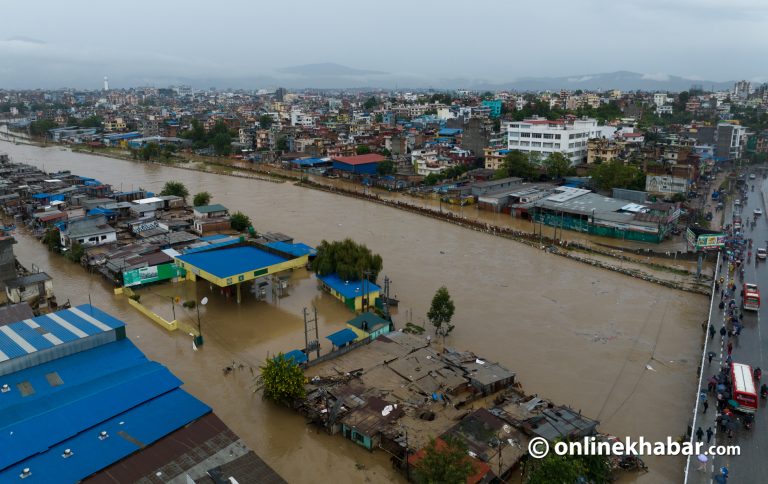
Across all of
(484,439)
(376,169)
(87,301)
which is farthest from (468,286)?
(376,169)

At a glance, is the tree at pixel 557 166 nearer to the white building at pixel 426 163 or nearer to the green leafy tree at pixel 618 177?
the green leafy tree at pixel 618 177

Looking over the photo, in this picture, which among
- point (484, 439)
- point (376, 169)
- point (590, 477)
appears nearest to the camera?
point (590, 477)

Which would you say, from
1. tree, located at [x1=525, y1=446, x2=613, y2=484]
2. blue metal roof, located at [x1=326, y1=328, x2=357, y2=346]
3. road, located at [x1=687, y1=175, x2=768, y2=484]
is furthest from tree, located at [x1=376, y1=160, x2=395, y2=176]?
tree, located at [x1=525, y1=446, x2=613, y2=484]

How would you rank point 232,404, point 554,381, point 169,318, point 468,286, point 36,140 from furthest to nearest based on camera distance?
point 36,140 → point 468,286 → point 169,318 → point 554,381 → point 232,404

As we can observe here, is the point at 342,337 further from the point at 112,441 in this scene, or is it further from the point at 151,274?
the point at 151,274

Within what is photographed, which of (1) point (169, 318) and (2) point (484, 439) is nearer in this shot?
(2) point (484, 439)

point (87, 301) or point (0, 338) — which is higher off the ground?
point (0, 338)

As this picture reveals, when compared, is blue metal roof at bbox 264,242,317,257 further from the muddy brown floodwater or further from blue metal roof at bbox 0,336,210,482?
blue metal roof at bbox 0,336,210,482

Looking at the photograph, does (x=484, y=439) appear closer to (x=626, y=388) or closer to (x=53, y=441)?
(x=626, y=388)
